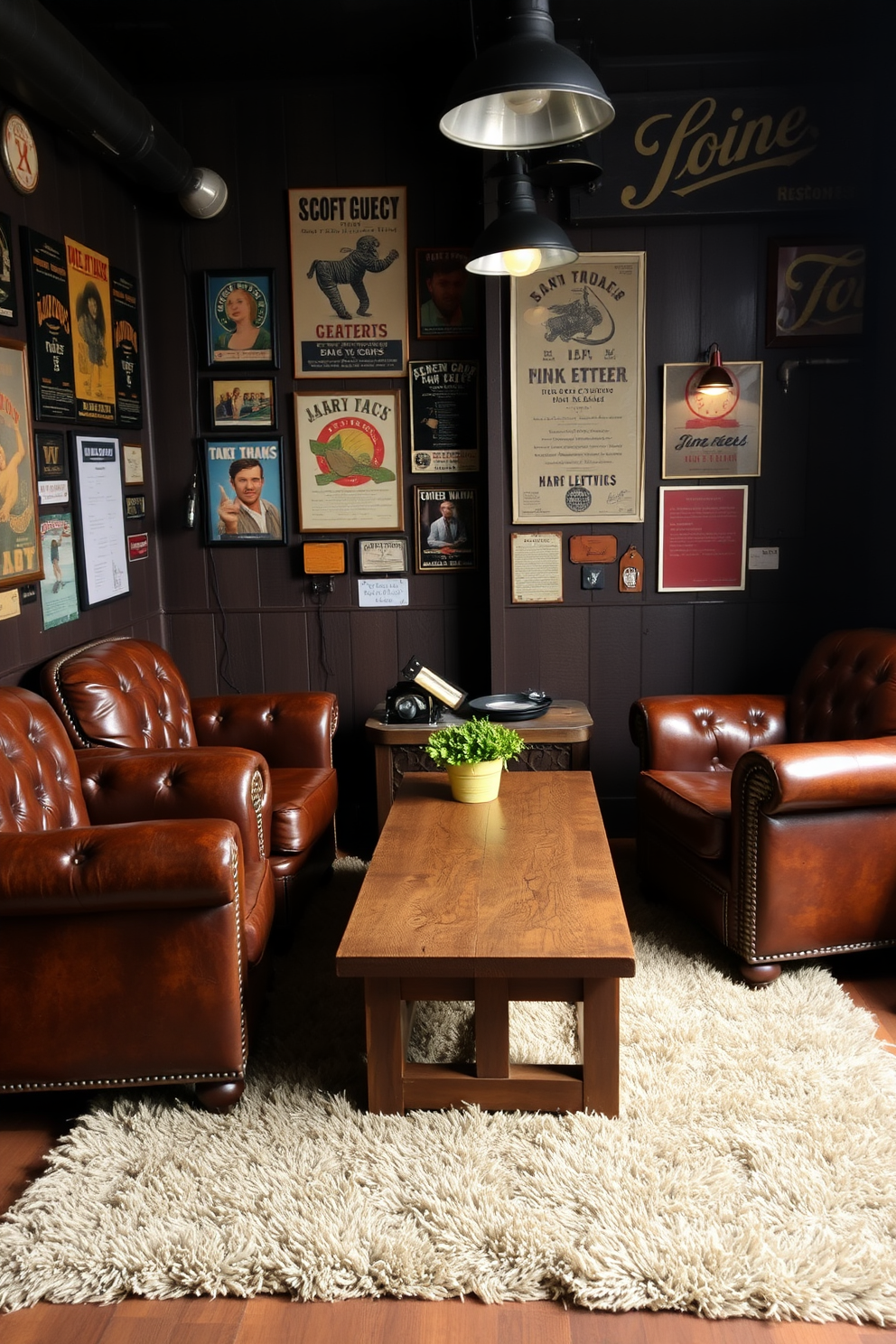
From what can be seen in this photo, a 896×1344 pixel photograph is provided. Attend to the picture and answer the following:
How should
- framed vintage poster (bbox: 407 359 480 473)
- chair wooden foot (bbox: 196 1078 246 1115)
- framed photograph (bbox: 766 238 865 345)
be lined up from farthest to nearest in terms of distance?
framed vintage poster (bbox: 407 359 480 473) → framed photograph (bbox: 766 238 865 345) → chair wooden foot (bbox: 196 1078 246 1115)

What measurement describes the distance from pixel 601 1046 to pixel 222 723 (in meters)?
2.08

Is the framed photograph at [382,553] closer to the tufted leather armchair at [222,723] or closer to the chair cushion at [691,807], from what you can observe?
the tufted leather armchair at [222,723]

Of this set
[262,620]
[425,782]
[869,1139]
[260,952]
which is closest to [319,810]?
[425,782]

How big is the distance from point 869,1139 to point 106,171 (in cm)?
397

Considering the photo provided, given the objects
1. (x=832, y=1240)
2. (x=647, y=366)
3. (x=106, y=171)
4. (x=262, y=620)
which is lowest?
(x=832, y=1240)

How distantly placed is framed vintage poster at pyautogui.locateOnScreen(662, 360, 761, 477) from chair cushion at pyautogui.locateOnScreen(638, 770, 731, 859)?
1302 mm

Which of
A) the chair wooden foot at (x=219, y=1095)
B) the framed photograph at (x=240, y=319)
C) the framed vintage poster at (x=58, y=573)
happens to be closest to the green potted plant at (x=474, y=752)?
the chair wooden foot at (x=219, y=1095)

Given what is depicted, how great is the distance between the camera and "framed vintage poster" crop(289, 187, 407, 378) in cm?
445

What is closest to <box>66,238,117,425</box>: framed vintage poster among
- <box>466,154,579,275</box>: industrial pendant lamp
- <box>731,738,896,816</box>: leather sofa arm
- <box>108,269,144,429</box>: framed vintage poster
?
<box>108,269,144,429</box>: framed vintage poster

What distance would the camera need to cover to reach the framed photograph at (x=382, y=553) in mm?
4648

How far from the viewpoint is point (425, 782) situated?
3.64 metres

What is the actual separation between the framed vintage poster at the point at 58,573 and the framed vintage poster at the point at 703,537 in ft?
7.38

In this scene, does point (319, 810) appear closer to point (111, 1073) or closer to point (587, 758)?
point (587, 758)

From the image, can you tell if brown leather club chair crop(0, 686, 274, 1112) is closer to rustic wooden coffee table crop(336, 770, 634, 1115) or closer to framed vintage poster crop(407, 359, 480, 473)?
rustic wooden coffee table crop(336, 770, 634, 1115)
